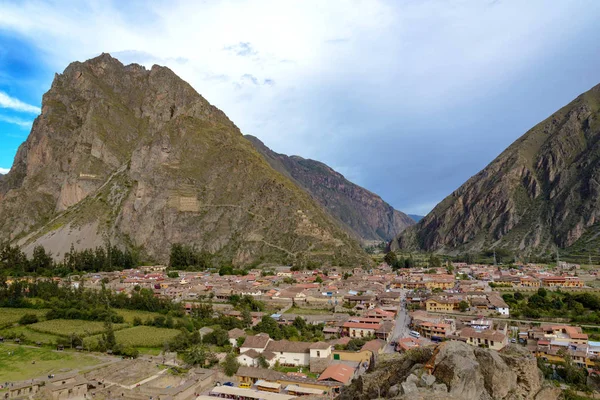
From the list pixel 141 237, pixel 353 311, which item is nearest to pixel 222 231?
pixel 141 237

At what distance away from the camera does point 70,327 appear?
166 ft

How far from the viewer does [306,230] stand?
116562 mm

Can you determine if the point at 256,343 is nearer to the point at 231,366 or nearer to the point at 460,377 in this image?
A: the point at 231,366

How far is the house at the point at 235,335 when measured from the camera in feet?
142

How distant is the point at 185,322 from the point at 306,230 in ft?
222

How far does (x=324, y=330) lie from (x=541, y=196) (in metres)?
154

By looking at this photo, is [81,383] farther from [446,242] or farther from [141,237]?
[446,242]

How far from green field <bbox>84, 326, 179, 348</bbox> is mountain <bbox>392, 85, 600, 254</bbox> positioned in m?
130

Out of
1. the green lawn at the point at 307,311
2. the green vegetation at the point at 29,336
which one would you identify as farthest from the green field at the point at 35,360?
the green lawn at the point at 307,311

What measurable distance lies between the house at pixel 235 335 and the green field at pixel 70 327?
14919mm

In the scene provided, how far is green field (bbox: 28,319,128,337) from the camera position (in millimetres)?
48344

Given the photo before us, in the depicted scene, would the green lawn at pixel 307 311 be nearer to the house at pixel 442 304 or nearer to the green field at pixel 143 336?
the house at pixel 442 304

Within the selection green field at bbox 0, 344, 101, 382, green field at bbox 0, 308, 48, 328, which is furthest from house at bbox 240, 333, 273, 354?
green field at bbox 0, 308, 48, 328

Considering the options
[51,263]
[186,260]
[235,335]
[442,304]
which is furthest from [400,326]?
[51,263]
